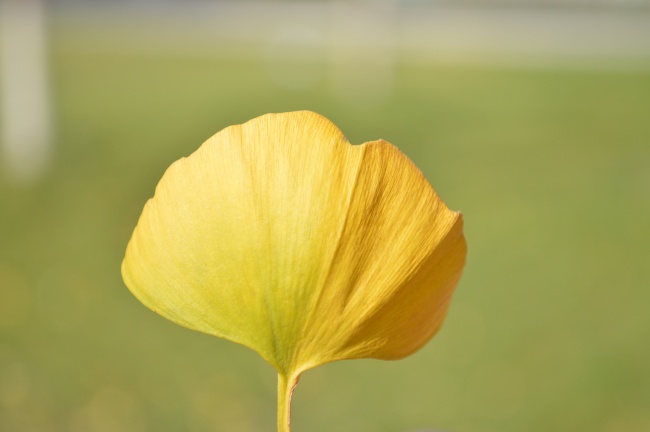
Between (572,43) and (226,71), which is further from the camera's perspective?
(572,43)

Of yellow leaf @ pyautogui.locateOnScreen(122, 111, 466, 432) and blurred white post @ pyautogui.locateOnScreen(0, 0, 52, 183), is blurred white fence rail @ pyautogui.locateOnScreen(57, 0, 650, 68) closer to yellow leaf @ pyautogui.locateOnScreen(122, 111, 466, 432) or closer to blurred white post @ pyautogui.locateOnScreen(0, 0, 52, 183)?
blurred white post @ pyautogui.locateOnScreen(0, 0, 52, 183)

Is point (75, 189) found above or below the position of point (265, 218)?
below

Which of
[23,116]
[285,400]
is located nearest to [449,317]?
[285,400]

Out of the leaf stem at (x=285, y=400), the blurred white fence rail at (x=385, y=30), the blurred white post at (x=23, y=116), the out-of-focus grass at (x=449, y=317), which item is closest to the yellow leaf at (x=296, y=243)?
the leaf stem at (x=285, y=400)

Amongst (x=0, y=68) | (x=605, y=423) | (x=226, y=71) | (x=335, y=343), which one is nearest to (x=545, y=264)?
(x=605, y=423)

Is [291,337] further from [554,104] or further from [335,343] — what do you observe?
[554,104]

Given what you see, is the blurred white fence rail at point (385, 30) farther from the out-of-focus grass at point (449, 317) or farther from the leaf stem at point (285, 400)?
the leaf stem at point (285, 400)

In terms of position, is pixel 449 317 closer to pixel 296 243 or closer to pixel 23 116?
pixel 296 243
